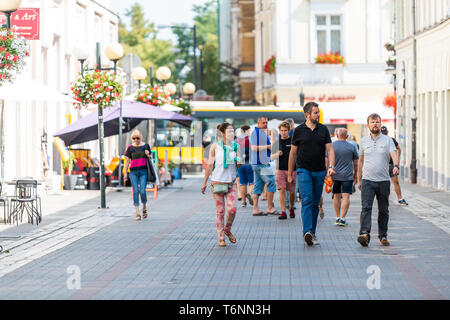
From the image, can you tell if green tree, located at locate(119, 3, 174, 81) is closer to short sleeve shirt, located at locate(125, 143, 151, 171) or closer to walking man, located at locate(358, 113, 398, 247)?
short sleeve shirt, located at locate(125, 143, 151, 171)

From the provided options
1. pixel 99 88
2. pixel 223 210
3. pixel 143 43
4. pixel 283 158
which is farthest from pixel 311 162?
pixel 143 43

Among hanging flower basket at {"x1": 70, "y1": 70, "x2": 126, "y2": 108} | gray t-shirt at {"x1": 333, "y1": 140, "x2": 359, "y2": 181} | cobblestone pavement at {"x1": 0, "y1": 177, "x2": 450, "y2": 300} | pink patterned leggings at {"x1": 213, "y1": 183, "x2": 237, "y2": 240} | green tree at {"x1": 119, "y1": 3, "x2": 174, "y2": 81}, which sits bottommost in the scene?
cobblestone pavement at {"x1": 0, "y1": 177, "x2": 450, "y2": 300}

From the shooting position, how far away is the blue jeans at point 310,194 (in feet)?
50.3

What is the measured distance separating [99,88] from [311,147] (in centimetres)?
1040

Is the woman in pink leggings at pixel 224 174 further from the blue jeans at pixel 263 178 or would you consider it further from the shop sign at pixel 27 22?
the shop sign at pixel 27 22

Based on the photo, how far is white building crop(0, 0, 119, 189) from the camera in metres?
31.5

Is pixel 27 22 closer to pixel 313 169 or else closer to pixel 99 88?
pixel 99 88

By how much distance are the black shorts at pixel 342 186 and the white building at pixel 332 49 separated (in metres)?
34.6

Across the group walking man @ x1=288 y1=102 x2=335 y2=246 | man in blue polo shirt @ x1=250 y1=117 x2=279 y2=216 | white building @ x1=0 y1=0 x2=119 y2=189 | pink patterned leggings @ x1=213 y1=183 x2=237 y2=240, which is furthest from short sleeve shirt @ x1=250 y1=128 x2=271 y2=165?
white building @ x1=0 y1=0 x2=119 y2=189

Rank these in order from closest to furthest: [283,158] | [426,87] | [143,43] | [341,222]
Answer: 1. [341,222]
2. [283,158]
3. [426,87]
4. [143,43]

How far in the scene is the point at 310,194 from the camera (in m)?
15.4

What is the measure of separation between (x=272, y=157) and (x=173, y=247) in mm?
6000

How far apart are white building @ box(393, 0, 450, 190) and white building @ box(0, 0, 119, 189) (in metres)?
9.98
